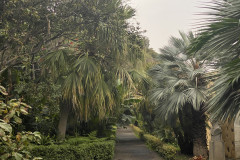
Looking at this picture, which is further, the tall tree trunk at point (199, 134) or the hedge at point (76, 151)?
the tall tree trunk at point (199, 134)

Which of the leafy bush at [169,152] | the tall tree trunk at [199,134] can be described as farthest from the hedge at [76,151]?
the tall tree trunk at [199,134]

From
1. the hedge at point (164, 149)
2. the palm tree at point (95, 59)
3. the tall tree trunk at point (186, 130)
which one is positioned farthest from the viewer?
the tall tree trunk at point (186, 130)

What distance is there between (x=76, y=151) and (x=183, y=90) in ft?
16.9

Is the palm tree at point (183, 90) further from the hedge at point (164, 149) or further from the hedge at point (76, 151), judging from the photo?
the hedge at point (76, 151)

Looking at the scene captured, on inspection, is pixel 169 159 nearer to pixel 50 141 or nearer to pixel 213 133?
pixel 213 133

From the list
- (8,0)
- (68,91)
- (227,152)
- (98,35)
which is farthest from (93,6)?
(227,152)

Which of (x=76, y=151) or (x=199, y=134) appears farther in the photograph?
(x=199, y=134)

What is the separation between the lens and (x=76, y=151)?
31.6 feet

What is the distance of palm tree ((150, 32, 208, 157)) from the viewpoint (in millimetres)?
10101

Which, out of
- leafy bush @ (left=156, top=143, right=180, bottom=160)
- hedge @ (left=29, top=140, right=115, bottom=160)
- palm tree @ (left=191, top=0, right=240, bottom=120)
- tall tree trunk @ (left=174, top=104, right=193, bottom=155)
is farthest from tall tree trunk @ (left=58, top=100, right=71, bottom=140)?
palm tree @ (left=191, top=0, right=240, bottom=120)

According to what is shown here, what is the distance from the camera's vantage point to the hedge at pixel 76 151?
29.7 ft

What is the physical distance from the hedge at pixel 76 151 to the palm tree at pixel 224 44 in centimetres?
585

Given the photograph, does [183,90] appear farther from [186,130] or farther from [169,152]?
[169,152]

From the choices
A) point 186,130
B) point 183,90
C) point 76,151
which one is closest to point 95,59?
point 76,151
